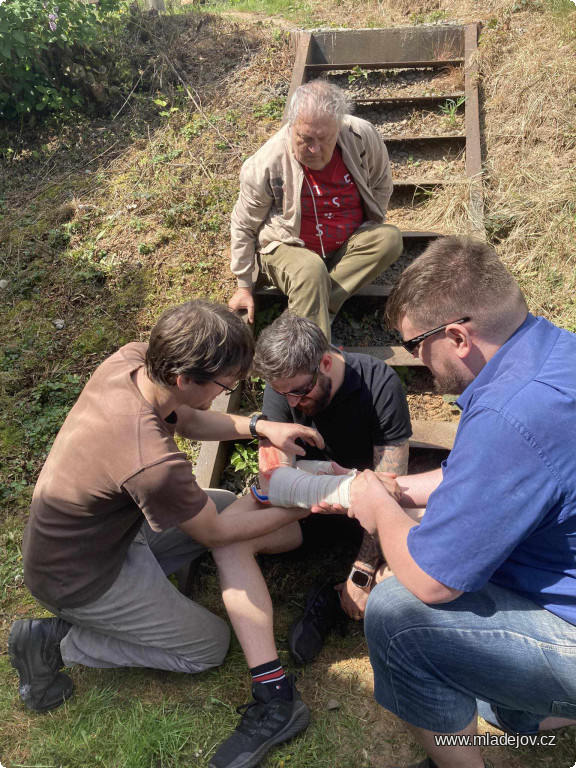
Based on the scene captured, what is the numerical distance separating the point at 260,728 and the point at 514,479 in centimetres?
149

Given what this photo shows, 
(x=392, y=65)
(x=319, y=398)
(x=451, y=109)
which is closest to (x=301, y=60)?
(x=392, y=65)

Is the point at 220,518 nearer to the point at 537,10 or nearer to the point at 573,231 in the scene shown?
the point at 573,231

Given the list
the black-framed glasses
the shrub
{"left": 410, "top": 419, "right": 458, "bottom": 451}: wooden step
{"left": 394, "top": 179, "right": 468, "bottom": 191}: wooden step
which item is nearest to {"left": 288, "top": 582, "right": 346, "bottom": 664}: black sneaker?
{"left": 410, "top": 419, "right": 458, "bottom": 451}: wooden step

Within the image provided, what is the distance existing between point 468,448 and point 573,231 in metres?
3.27

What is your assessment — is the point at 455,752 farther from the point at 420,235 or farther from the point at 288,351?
the point at 420,235

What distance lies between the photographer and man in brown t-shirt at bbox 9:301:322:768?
209 centimetres

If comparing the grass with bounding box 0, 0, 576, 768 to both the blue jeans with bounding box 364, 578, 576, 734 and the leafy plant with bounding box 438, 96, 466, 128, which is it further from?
the blue jeans with bounding box 364, 578, 576, 734

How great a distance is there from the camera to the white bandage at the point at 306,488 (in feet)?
7.76

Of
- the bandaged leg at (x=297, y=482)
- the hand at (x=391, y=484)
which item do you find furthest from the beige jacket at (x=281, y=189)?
the hand at (x=391, y=484)

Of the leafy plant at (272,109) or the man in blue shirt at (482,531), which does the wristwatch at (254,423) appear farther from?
the leafy plant at (272,109)

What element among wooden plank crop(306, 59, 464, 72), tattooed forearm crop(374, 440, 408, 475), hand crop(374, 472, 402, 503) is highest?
wooden plank crop(306, 59, 464, 72)

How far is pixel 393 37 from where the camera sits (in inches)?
218

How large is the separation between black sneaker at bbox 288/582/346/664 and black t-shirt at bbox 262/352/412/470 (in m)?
0.72

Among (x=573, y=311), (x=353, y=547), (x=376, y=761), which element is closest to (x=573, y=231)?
(x=573, y=311)
